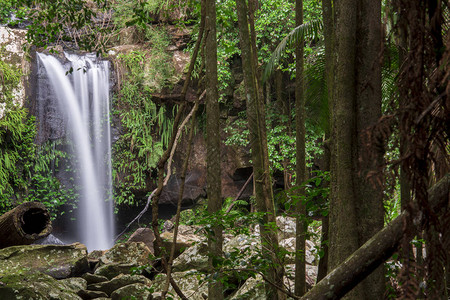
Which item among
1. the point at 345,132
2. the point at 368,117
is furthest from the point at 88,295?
the point at 368,117

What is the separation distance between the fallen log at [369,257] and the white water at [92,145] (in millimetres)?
13687

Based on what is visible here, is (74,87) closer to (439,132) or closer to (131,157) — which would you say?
(131,157)

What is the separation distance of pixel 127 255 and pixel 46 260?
169 cm

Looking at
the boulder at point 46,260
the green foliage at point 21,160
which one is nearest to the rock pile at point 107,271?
the boulder at point 46,260

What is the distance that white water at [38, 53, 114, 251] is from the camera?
14.2 metres

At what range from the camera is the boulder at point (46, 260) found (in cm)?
783

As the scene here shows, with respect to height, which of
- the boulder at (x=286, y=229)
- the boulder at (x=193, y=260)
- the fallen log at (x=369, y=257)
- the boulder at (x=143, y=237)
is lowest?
the boulder at (x=143, y=237)

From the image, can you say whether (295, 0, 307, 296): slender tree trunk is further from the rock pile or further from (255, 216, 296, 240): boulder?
(255, 216, 296, 240): boulder

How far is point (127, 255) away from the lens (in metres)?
9.02

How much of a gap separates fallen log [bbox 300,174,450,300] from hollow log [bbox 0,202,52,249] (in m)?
7.48

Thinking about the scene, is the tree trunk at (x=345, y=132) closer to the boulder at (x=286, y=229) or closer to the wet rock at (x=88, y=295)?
the boulder at (x=286, y=229)

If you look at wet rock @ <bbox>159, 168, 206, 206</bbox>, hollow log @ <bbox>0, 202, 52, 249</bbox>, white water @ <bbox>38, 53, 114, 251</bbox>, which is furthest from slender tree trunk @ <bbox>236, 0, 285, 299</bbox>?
white water @ <bbox>38, 53, 114, 251</bbox>

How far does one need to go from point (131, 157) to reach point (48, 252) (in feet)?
19.9

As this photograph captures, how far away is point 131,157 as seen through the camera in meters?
Answer: 14.5
